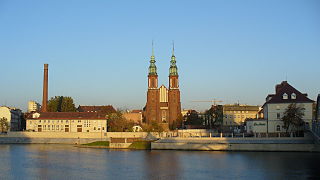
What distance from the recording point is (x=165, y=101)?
348 feet

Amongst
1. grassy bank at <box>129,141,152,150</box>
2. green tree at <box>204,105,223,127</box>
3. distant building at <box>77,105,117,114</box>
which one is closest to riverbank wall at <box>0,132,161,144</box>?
grassy bank at <box>129,141,152,150</box>

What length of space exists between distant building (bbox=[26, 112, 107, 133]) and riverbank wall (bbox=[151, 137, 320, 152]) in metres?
30.0

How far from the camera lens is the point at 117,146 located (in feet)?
210

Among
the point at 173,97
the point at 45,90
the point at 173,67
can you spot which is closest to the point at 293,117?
the point at 173,97

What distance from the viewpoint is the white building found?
199 feet

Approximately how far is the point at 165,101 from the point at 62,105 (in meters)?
26.7

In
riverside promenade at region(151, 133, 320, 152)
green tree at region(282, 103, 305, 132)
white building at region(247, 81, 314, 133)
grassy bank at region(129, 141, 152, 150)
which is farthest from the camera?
grassy bank at region(129, 141, 152, 150)

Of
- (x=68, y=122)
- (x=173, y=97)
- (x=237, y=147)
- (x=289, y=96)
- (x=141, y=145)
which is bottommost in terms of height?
(x=141, y=145)

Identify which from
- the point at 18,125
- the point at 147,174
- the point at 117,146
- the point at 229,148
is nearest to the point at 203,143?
the point at 229,148

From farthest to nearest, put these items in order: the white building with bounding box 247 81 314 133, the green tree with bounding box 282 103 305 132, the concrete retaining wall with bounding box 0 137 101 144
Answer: the concrete retaining wall with bounding box 0 137 101 144, the white building with bounding box 247 81 314 133, the green tree with bounding box 282 103 305 132

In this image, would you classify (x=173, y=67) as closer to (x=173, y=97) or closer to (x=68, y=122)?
(x=173, y=97)

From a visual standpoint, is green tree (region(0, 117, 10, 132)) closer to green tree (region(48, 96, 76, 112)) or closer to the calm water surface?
green tree (region(48, 96, 76, 112))

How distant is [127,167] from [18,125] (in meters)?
80.8

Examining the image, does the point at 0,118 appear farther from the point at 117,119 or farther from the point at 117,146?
the point at 117,146
